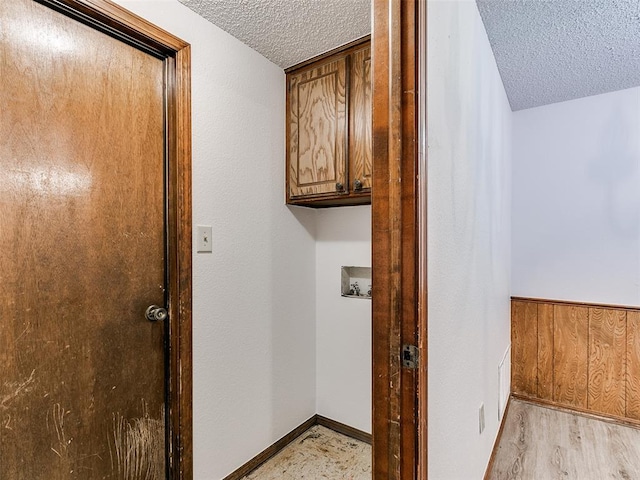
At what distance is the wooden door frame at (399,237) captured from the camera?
83 cm

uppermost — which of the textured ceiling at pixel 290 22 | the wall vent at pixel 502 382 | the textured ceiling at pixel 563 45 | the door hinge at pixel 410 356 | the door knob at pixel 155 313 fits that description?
the textured ceiling at pixel 290 22

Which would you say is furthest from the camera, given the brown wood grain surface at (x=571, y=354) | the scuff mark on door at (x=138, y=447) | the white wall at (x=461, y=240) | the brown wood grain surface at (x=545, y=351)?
the brown wood grain surface at (x=545, y=351)

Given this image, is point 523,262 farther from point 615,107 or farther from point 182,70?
point 182,70

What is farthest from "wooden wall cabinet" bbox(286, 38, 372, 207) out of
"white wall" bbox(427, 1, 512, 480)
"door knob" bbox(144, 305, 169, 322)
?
"door knob" bbox(144, 305, 169, 322)

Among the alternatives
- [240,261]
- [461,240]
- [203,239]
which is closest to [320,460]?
[240,261]

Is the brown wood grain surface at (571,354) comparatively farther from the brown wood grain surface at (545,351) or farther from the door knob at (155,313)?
the door knob at (155,313)

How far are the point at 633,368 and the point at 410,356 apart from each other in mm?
2419

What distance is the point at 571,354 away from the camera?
8.30 feet

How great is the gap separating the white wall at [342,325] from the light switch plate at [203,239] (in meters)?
0.84

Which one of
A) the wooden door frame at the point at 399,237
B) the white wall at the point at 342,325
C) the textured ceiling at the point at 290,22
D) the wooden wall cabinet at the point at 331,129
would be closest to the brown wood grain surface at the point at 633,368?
the white wall at the point at 342,325

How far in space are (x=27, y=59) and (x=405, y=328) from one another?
1.38 metres

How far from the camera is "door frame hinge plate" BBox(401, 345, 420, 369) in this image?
2.71 feet

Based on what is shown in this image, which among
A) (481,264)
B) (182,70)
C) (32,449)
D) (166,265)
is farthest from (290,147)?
(32,449)

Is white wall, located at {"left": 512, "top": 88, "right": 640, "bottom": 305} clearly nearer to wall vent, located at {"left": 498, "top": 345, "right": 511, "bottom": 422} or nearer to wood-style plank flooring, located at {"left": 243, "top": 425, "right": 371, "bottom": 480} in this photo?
wall vent, located at {"left": 498, "top": 345, "right": 511, "bottom": 422}
